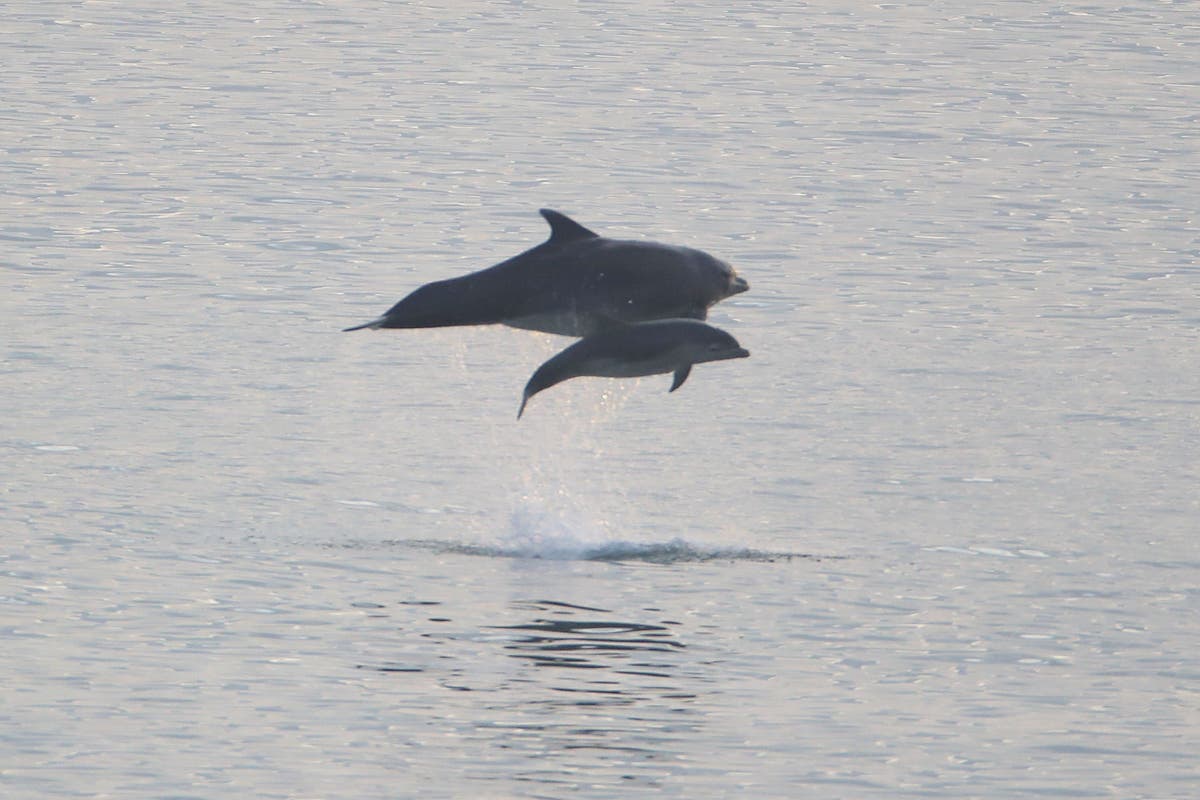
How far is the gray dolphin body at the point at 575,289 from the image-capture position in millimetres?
22703

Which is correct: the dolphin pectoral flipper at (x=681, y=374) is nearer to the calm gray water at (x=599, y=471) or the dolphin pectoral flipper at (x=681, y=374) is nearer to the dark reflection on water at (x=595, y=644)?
the calm gray water at (x=599, y=471)

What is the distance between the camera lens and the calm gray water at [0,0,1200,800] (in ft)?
68.8

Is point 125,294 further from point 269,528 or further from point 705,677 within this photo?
point 705,677

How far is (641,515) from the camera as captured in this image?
91.5 feet

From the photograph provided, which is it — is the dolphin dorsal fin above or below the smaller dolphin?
above

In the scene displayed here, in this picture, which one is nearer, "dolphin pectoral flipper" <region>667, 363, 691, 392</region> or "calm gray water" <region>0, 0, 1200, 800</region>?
"calm gray water" <region>0, 0, 1200, 800</region>

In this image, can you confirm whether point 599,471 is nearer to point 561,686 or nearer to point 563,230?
point 563,230

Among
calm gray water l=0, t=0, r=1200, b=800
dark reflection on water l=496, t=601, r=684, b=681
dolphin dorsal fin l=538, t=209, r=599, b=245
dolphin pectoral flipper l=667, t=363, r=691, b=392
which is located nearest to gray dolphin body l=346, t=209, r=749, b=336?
dolphin dorsal fin l=538, t=209, r=599, b=245

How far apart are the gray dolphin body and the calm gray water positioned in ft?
8.46

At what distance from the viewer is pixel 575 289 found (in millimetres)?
23219

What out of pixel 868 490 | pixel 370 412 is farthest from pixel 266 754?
pixel 370 412

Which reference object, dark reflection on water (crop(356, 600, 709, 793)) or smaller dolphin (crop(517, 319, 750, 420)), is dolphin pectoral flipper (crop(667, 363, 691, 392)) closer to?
smaller dolphin (crop(517, 319, 750, 420))

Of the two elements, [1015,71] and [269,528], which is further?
[1015,71]

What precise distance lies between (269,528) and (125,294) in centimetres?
1341
